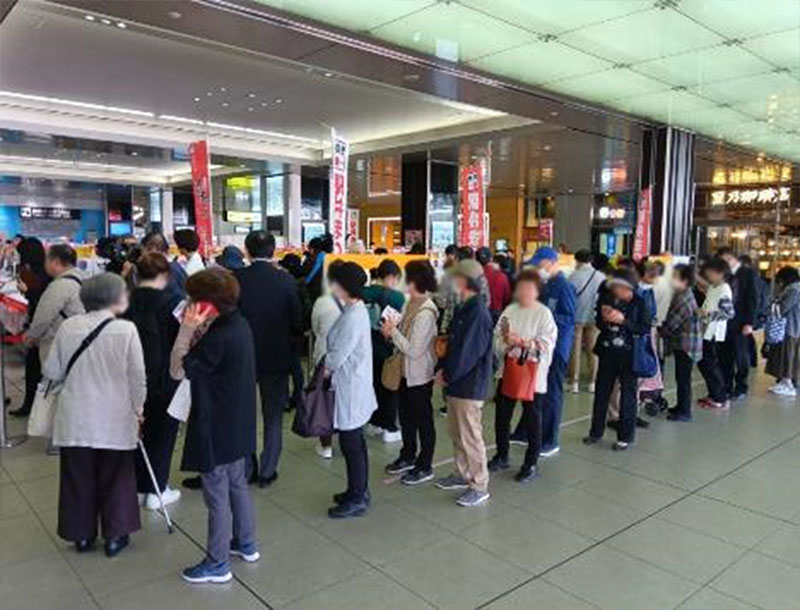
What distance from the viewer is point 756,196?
10.4m

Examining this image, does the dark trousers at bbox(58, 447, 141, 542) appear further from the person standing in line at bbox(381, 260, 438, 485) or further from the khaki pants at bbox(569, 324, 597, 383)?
the khaki pants at bbox(569, 324, 597, 383)

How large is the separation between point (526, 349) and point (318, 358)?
4.17 feet

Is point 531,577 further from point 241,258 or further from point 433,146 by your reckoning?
point 433,146

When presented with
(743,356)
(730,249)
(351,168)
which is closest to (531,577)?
(730,249)

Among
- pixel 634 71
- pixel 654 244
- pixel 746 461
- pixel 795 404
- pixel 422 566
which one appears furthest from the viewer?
pixel 654 244

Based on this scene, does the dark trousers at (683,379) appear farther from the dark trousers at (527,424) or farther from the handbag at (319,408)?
the handbag at (319,408)

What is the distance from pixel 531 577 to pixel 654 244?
24.3 feet

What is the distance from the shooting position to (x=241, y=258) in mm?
4793

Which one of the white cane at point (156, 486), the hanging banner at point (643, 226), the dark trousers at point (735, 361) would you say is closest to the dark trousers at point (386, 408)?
the white cane at point (156, 486)

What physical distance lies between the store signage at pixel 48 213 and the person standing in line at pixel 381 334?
21.4 meters

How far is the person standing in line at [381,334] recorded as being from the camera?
4336 mm

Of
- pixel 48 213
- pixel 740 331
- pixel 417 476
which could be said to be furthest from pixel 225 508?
pixel 48 213

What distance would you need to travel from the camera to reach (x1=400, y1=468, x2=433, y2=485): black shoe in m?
4.07

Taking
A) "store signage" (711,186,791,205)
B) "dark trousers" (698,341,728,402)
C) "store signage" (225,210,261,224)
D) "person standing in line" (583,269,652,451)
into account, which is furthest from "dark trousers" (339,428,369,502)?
"store signage" (225,210,261,224)
